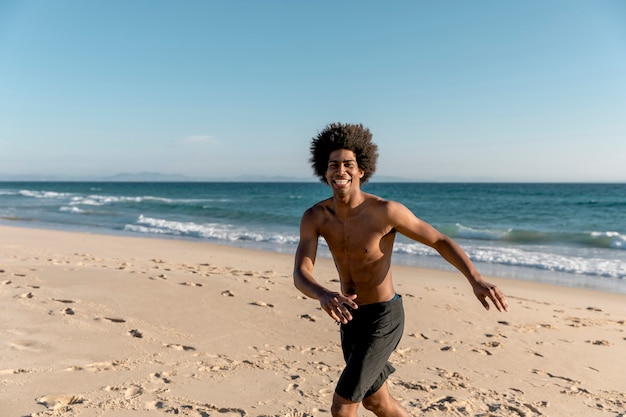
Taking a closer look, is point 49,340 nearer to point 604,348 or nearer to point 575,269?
point 604,348

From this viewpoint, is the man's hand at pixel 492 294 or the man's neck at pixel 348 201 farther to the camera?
the man's neck at pixel 348 201

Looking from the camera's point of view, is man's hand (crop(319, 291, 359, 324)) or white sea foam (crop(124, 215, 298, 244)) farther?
white sea foam (crop(124, 215, 298, 244))

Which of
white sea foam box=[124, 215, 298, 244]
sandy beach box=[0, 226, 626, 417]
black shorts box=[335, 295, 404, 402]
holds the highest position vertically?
black shorts box=[335, 295, 404, 402]

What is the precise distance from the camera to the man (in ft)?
9.93

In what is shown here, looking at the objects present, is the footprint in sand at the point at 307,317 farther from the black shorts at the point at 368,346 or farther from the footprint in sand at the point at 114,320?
the black shorts at the point at 368,346

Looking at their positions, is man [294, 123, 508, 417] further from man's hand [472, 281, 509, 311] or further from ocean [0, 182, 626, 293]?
ocean [0, 182, 626, 293]

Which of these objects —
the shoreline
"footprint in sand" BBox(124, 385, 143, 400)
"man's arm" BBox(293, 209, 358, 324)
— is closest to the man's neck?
"man's arm" BBox(293, 209, 358, 324)

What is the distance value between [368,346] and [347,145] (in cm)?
123

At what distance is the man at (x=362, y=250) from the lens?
303 cm

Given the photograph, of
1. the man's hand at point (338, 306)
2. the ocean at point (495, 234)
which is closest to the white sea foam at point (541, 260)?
the ocean at point (495, 234)

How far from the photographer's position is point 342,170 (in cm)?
316

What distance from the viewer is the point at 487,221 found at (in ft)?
92.4

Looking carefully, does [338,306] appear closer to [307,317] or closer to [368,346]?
[368,346]

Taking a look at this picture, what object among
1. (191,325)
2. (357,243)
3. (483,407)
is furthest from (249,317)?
(357,243)
